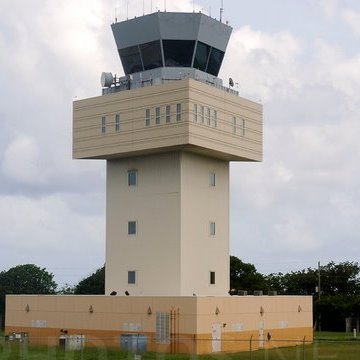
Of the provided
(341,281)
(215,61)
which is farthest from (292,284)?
(215,61)

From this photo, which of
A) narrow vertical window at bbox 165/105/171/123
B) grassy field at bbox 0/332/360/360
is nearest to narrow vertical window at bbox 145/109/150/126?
narrow vertical window at bbox 165/105/171/123

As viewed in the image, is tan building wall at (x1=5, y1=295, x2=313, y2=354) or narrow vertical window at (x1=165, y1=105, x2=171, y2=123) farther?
narrow vertical window at (x1=165, y1=105, x2=171, y2=123)

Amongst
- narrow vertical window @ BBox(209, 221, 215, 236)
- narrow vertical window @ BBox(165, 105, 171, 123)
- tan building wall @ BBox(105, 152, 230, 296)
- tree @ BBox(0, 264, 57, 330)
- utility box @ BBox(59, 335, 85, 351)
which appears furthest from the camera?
tree @ BBox(0, 264, 57, 330)

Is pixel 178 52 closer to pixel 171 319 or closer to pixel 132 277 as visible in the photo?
pixel 132 277

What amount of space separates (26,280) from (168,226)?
63888 mm

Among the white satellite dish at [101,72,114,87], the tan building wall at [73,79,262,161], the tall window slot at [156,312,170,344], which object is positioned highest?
the white satellite dish at [101,72,114,87]

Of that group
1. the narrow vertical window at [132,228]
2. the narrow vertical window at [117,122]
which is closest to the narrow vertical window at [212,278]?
the narrow vertical window at [132,228]

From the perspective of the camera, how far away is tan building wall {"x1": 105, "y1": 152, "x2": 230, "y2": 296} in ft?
181

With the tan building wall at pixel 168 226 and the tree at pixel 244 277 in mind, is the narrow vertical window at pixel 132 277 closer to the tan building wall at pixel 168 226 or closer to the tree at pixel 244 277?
the tan building wall at pixel 168 226

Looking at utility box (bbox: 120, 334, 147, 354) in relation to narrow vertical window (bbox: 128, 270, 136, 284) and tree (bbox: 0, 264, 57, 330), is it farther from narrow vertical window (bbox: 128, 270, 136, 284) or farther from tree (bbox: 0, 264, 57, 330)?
tree (bbox: 0, 264, 57, 330)

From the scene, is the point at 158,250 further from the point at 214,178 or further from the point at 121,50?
the point at 121,50

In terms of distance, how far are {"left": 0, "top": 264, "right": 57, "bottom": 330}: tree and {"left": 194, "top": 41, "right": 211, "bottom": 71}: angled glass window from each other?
62.8m

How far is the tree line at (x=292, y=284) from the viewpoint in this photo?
83.7 meters

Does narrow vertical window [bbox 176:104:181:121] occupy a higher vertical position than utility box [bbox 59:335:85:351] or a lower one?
higher
